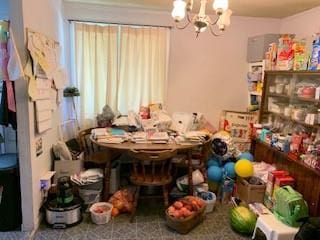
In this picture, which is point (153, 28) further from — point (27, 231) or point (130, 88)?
point (27, 231)

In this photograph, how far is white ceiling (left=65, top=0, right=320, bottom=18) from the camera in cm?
291

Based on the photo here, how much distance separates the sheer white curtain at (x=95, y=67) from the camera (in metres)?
3.30

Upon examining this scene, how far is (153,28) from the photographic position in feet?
11.2

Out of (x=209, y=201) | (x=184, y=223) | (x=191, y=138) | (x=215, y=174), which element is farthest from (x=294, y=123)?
(x=184, y=223)

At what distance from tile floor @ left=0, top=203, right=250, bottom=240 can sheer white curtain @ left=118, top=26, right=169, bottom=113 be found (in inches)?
59.8

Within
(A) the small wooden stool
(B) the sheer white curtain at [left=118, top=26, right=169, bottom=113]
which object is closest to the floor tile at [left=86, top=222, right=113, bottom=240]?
(A) the small wooden stool

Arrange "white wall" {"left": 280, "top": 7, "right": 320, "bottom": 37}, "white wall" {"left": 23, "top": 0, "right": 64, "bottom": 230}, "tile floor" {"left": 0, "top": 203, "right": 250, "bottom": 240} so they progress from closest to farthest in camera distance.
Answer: "white wall" {"left": 23, "top": 0, "right": 64, "bottom": 230}, "tile floor" {"left": 0, "top": 203, "right": 250, "bottom": 240}, "white wall" {"left": 280, "top": 7, "right": 320, "bottom": 37}

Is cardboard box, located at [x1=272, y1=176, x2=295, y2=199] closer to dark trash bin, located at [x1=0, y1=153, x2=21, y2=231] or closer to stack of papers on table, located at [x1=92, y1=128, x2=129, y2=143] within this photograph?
stack of papers on table, located at [x1=92, y1=128, x2=129, y2=143]

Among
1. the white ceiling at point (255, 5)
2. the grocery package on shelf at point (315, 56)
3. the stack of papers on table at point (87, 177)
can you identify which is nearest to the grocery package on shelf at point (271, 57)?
the white ceiling at point (255, 5)

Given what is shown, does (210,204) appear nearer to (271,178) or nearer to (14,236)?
(271,178)

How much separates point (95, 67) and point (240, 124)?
6.77 feet

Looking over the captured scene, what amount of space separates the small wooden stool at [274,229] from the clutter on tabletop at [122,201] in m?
1.26

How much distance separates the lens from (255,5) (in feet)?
9.97

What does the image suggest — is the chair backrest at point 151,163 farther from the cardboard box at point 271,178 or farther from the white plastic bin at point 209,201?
the cardboard box at point 271,178
